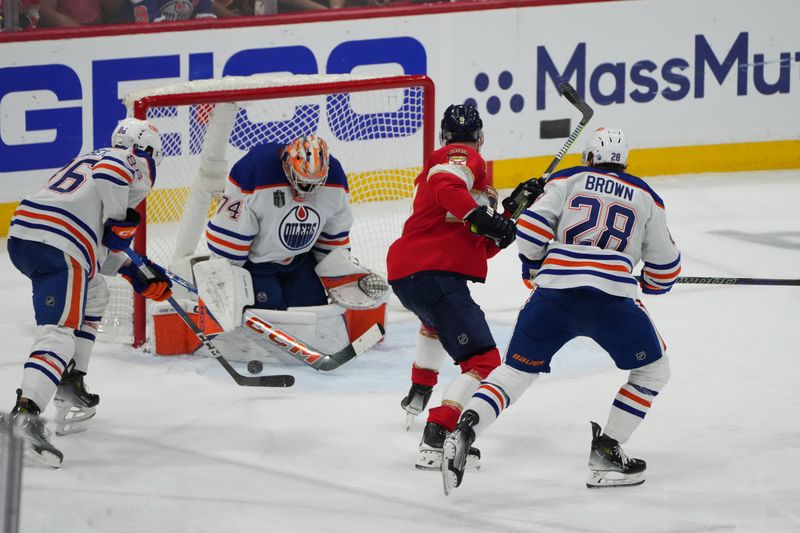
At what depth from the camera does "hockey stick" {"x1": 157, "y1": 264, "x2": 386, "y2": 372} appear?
439 centimetres

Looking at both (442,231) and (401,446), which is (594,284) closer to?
(442,231)

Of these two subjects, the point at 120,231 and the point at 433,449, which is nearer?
the point at 433,449

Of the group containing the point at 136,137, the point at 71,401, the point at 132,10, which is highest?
the point at 132,10

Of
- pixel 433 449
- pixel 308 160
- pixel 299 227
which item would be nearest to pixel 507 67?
pixel 299 227

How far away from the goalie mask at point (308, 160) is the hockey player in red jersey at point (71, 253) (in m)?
0.50

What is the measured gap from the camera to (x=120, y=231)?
12.6ft

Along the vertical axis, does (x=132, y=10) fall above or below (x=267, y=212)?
above

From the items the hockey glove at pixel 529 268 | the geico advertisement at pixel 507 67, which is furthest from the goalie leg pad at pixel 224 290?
the geico advertisement at pixel 507 67

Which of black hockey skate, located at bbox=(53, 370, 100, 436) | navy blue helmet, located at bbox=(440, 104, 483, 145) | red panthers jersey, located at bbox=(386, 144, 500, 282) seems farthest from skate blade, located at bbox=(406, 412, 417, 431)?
black hockey skate, located at bbox=(53, 370, 100, 436)

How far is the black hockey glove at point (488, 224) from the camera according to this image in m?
3.64

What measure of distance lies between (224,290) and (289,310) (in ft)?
0.79

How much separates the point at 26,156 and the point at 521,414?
2.98 meters

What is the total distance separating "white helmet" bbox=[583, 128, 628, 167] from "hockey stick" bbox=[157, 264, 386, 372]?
1155 mm

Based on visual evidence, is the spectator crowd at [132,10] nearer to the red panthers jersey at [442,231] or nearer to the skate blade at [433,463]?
the red panthers jersey at [442,231]
